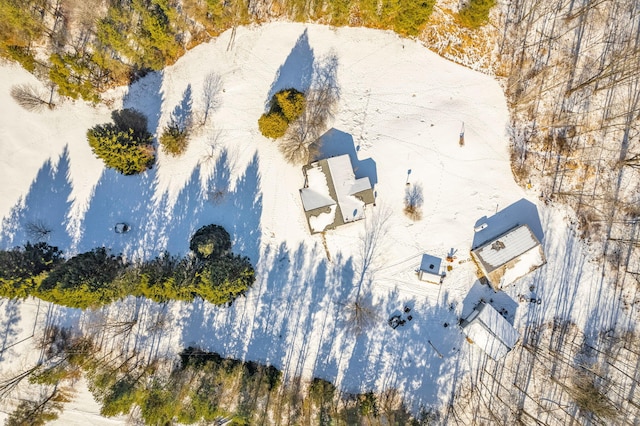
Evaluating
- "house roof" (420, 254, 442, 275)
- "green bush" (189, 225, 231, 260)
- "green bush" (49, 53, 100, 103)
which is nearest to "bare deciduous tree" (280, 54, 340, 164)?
"green bush" (189, 225, 231, 260)

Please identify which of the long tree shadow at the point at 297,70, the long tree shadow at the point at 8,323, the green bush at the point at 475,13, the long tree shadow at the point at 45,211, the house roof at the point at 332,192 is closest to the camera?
the green bush at the point at 475,13

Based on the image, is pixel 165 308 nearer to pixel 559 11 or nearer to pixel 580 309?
pixel 580 309

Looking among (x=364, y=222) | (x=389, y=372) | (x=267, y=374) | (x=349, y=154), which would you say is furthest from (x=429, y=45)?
(x=267, y=374)

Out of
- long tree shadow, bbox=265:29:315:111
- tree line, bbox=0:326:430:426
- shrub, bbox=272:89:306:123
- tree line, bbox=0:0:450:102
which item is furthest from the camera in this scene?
long tree shadow, bbox=265:29:315:111

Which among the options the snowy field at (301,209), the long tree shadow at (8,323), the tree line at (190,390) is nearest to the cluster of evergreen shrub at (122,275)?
the snowy field at (301,209)

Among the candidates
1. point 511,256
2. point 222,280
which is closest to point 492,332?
point 511,256

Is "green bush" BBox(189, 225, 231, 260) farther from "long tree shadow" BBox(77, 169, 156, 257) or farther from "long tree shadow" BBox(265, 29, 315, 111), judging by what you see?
"long tree shadow" BBox(265, 29, 315, 111)

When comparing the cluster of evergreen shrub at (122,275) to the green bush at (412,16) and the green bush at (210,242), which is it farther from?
the green bush at (412,16)

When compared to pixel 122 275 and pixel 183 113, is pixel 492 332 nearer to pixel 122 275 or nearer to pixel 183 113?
pixel 122 275
